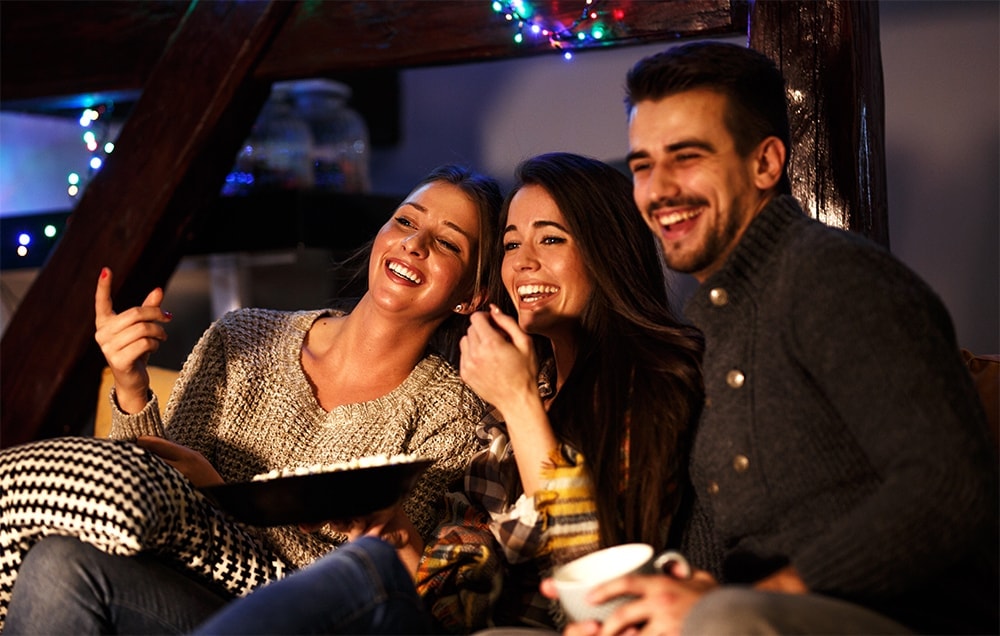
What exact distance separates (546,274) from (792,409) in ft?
1.99

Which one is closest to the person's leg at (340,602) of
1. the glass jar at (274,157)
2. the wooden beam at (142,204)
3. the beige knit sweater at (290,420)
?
the beige knit sweater at (290,420)

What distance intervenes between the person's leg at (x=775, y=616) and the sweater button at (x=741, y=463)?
23 cm

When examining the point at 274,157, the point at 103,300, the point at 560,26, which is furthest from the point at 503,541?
the point at 274,157

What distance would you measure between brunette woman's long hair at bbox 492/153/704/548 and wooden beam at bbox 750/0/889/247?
0.33 metres

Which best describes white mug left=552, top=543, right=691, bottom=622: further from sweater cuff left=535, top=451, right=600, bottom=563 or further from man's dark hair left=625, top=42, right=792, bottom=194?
man's dark hair left=625, top=42, right=792, bottom=194

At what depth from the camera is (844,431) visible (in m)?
1.28

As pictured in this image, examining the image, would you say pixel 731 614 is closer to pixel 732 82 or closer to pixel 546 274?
pixel 732 82

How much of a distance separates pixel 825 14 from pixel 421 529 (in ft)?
3.66

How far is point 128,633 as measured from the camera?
1.59 m

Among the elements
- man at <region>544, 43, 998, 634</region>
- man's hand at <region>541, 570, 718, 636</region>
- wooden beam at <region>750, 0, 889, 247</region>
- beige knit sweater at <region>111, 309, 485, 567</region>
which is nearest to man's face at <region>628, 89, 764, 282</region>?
man at <region>544, 43, 998, 634</region>

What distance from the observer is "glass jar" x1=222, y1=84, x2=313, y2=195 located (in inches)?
133

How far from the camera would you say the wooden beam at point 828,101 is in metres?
1.97

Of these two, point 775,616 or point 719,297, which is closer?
point 775,616

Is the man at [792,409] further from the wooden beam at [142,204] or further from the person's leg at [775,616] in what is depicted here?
the wooden beam at [142,204]
